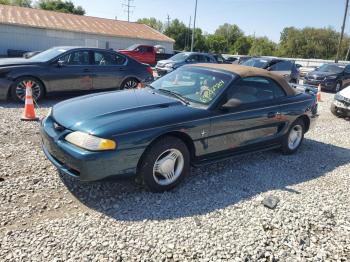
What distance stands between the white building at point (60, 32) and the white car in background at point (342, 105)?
23244 mm

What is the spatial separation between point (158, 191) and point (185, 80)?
1801mm

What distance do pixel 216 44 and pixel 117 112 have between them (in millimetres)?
73213

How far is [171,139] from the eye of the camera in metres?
3.82

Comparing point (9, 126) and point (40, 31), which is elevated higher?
point (40, 31)

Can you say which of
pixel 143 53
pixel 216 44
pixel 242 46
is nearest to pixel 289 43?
pixel 242 46

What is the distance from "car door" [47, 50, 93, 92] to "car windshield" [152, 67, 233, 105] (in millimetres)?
3833

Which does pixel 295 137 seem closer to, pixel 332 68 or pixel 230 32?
pixel 332 68

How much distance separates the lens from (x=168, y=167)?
3865 millimetres

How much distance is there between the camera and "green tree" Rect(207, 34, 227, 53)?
71856 millimetres

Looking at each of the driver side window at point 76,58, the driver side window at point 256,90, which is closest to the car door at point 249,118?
the driver side window at point 256,90

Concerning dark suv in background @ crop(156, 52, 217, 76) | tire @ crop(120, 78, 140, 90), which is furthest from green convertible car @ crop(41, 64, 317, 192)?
dark suv in background @ crop(156, 52, 217, 76)

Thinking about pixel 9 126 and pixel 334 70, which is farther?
pixel 334 70

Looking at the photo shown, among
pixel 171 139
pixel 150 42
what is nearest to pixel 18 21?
pixel 150 42

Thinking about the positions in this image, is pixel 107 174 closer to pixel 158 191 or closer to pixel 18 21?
pixel 158 191
